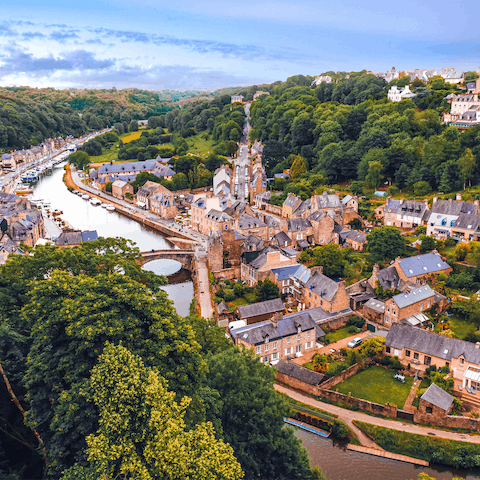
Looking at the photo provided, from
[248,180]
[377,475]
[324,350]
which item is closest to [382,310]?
[324,350]

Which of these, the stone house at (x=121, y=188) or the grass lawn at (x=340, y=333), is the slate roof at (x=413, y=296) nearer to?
the grass lawn at (x=340, y=333)

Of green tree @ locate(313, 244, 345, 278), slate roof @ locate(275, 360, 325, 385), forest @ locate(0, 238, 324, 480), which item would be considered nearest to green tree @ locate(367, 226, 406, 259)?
green tree @ locate(313, 244, 345, 278)

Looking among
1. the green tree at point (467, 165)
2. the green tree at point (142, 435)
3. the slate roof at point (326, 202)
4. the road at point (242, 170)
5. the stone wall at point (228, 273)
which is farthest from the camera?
the road at point (242, 170)

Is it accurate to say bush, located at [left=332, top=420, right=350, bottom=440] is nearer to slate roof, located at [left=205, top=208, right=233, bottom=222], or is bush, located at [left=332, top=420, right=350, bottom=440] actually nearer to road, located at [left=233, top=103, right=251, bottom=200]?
slate roof, located at [left=205, top=208, right=233, bottom=222]

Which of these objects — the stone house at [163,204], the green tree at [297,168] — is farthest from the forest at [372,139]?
the stone house at [163,204]

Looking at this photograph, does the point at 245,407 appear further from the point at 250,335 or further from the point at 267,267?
the point at 267,267

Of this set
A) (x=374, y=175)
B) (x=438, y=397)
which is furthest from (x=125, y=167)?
(x=438, y=397)
